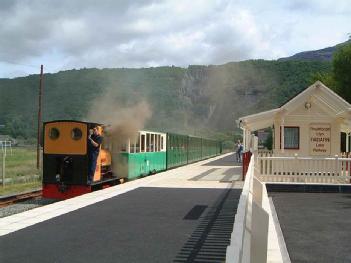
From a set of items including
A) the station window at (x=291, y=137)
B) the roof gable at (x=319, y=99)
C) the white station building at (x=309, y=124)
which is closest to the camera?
the roof gable at (x=319, y=99)

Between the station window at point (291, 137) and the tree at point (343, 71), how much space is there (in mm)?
19009

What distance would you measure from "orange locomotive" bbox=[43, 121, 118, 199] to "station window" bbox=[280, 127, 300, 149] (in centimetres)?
779

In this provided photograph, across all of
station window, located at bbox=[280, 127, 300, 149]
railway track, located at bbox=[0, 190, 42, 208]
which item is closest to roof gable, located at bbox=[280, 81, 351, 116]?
station window, located at bbox=[280, 127, 300, 149]

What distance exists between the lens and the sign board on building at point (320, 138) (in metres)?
19.9

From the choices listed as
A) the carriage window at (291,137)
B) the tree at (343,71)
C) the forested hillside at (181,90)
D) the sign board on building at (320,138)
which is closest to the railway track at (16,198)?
the carriage window at (291,137)

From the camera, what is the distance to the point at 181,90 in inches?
6757

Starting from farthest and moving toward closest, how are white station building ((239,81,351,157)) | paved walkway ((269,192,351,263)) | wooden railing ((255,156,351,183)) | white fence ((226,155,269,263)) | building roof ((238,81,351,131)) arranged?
white station building ((239,81,351,157)) < building roof ((238,81,351,131)) < wooden railing ((255,156,351,183)) < paved walkway ((269,192,351,263)) < white fence ((226,155,269,263))

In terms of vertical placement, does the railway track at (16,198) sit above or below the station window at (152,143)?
below

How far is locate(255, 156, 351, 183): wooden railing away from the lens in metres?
16.4

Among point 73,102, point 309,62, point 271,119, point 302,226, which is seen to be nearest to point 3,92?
point 73,102

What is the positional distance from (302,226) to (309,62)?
519 feet

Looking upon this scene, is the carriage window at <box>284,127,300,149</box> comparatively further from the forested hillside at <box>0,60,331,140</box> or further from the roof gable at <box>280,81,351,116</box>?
the forested hillside at <box>0,60,331,140</box>

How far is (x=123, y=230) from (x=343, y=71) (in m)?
34.0

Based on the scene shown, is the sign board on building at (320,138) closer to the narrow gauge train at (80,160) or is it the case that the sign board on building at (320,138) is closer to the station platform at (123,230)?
the narrow gauge train at (80,160)
